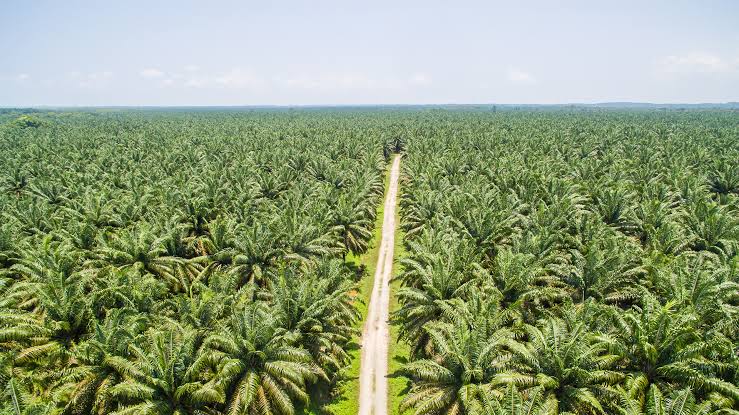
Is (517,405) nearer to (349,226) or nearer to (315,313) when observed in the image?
(315,313)

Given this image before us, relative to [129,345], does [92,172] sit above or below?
above

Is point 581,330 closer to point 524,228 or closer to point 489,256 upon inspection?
point 489,256

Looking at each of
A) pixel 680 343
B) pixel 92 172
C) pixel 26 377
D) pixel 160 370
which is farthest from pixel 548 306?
pixel 92 172

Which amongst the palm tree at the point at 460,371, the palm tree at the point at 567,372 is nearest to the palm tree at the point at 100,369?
the palm tree at the point at 460,371

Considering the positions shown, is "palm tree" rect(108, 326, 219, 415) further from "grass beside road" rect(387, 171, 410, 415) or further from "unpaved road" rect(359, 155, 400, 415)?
"grass beside road" rect(387, 171, 410, 415)

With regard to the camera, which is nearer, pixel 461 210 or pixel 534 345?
pixel 534 345

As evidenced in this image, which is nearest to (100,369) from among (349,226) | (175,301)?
(175,301)

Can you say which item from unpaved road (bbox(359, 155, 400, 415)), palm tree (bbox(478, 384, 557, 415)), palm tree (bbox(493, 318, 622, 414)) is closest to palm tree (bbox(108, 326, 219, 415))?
unpaved road (bbox(359, 155, 400, 415))

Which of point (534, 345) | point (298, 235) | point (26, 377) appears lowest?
point (26, 377)
